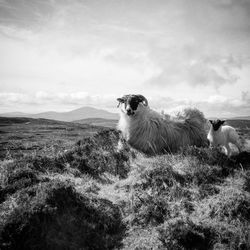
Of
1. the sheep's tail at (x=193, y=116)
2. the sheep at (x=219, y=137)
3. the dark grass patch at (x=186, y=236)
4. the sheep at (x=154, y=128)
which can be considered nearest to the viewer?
the dark grass patch at (x=186, y=236)

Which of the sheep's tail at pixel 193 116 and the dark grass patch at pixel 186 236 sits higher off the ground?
the sheep's tail at pixel 193 116

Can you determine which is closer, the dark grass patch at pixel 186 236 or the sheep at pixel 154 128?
the dark grass patch at pixel 186 236

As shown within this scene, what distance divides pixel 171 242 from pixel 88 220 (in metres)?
1.67

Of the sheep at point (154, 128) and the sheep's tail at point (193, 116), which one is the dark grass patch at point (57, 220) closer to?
the sheep at point (154, 128)

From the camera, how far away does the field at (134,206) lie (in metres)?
3.93

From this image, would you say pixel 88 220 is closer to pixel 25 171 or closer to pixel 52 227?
pixel 52 227

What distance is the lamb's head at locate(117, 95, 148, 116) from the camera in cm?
937

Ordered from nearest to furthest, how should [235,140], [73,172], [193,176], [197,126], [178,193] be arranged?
[178,193] → [193,176] → [73,172] → [235,140] → [197,126]

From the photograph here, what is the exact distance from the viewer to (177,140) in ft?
31.2

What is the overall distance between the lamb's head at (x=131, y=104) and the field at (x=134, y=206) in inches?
113

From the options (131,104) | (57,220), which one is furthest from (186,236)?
(131,104)

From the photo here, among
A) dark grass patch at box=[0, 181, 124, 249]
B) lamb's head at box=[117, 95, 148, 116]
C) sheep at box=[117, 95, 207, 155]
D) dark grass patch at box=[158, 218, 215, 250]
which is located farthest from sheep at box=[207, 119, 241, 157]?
dark grass patch at box=[0, 181, 124, 249]

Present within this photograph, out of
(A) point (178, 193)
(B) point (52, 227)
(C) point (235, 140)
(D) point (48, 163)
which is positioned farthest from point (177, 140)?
(B) point (52, 227)

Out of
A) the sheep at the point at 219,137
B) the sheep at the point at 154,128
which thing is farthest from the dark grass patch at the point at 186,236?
the sheep at the point at 219,137
